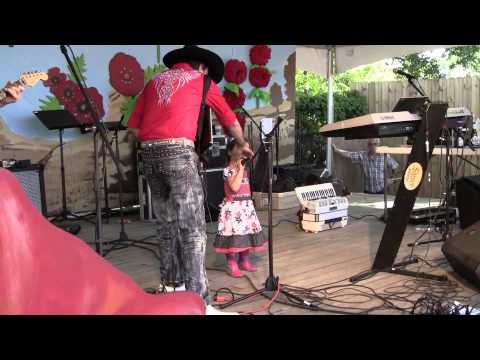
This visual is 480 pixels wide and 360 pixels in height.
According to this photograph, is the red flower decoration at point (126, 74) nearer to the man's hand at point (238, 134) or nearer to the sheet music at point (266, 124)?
the sheet music at point (266, 124)

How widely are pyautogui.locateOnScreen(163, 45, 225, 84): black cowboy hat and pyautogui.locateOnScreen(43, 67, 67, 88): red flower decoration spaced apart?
3.40m

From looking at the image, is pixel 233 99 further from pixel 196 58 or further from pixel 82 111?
pixel 196 58

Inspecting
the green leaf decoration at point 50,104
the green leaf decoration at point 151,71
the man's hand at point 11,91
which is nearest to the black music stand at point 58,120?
the green leaf decoration at point 50,104

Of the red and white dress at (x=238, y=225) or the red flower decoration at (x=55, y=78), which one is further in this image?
the red flower decoration at (x=55, y=78)

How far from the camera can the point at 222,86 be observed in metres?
8.22

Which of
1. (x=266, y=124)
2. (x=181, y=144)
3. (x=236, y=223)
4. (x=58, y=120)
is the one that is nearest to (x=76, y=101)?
(x=58, y=120)

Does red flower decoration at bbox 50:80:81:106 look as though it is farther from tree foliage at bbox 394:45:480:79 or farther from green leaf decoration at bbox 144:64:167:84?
tree foliage at bbox 394:45:480:79

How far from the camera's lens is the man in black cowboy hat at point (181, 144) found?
3.43 meters

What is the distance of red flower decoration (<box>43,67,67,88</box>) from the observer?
6.62 metres

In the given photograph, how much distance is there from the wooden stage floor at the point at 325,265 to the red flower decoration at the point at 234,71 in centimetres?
250

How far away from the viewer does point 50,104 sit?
666cm

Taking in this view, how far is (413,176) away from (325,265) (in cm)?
112

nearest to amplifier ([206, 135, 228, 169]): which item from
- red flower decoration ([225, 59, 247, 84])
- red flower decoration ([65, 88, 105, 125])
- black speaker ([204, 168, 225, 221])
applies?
black speaker ([204, 168, 225, 221])
